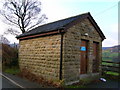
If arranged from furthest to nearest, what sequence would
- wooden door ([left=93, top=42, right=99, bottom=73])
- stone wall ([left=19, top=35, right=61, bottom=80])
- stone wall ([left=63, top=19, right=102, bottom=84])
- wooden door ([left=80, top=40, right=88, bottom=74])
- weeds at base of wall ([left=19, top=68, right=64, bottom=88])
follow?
wooden door ([left=93, top=42, right=99, bottom=73]) < wooden door ([left=80, top=40, right=88, bottom=74]) < stone wall ([left=19, top=35, right=61, bottom=80]) < stone wall ([left=63, top=19, right=102, bottom=84]) < weeds at base of wall ([left=19, top=68, right=64, bottom=88])

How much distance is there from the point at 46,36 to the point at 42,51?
3.75 feet

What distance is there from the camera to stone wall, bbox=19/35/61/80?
811 centimetres

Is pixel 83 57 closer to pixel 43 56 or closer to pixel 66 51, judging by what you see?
pixel 66 51

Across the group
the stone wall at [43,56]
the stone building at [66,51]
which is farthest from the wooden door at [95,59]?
the stone wall at [43,56]

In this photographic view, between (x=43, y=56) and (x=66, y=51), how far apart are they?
2.01 meters

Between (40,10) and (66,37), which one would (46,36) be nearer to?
(66,37)

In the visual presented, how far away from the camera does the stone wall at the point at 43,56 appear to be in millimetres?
8109

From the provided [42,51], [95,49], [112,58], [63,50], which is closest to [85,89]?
[63,50]

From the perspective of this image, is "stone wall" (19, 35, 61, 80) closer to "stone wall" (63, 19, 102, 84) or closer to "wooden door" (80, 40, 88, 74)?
"stone wall" (63, 19, 102, 84)

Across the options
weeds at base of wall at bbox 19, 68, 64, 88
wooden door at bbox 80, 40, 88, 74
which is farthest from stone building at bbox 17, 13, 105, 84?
weeds at base of wall at bbox 19, 68, 64, 88

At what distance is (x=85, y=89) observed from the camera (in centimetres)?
706

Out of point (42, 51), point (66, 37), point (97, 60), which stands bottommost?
point (97, 60)

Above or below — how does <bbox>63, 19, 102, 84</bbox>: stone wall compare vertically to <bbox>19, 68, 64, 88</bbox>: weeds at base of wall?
above

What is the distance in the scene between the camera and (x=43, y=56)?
902 cm
